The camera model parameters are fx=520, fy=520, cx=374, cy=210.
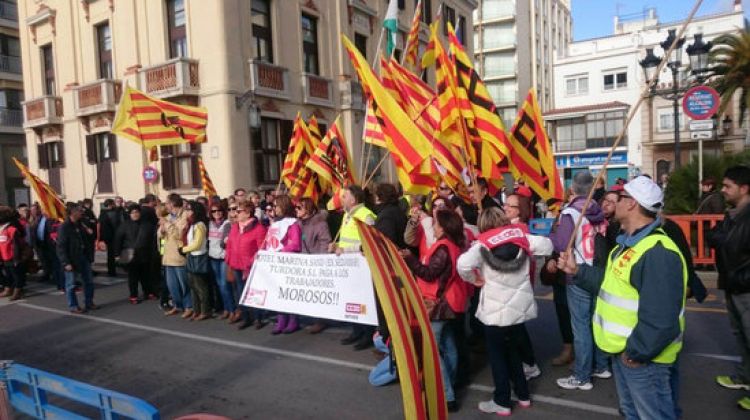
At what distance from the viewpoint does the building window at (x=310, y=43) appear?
61.5ft

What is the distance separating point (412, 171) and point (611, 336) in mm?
3620

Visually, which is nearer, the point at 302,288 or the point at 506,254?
the point at 506,254

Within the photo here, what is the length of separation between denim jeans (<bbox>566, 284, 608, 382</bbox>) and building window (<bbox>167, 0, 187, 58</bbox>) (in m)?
15.2

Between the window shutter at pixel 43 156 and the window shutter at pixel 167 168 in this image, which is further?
the window shutter at pixel 43 156

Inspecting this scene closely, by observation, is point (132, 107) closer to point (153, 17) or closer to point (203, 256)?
point (203, 256)

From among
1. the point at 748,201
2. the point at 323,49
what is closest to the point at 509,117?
the point at 323,49

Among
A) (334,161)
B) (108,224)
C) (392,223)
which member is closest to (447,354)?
(392,223)

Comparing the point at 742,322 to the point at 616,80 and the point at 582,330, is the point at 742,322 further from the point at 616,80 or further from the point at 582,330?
the point at 616,80

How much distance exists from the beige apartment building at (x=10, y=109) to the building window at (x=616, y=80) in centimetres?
4179

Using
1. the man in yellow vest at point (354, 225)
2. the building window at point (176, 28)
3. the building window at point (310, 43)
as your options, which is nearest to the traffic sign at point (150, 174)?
the building window at point (176, 28)

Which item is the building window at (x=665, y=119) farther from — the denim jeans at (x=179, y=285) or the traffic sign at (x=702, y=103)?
the denim jeans at (x=179, y=285)

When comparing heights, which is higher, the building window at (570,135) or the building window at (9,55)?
the building window at (9,55)

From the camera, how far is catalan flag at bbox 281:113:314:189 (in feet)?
31.7

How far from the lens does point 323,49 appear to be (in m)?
19.2
